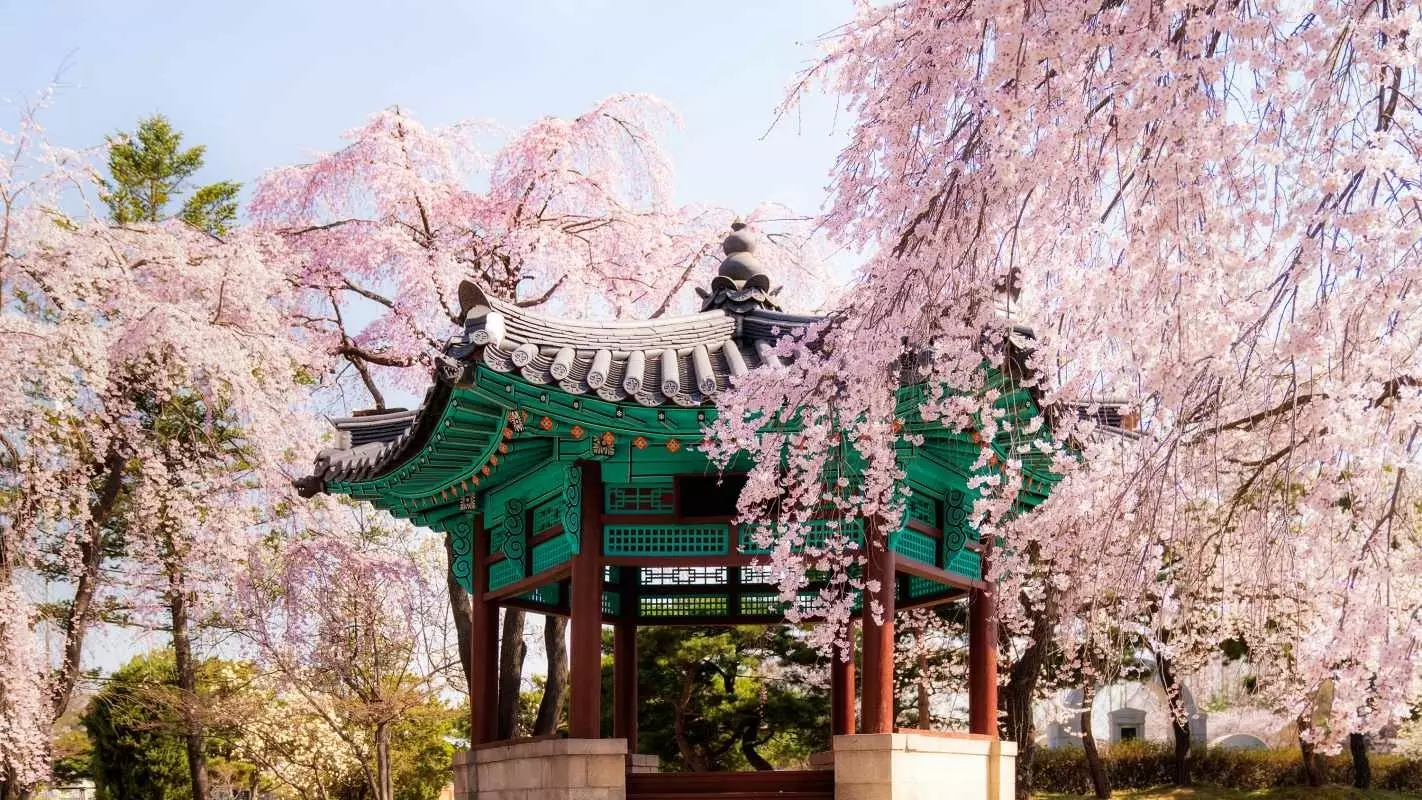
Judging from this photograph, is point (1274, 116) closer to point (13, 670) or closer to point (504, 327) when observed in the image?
point (504, 327)

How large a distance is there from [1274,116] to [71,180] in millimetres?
12620

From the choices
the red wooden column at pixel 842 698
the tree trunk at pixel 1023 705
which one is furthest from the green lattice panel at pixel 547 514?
the tree trunk at pixel 1023 705

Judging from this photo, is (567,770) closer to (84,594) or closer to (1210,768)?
(84,594)

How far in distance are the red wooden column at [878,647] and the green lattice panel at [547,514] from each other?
1754 millimetres

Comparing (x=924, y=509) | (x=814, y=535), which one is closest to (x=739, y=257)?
(x=924, y=509)

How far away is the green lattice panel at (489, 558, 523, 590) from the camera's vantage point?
7.83m

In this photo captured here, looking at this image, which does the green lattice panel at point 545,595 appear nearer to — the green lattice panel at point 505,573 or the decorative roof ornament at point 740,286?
the green lattice panel at point 505,573

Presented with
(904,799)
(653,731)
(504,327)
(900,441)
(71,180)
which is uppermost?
(71,180)

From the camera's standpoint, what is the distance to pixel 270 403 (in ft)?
42.3

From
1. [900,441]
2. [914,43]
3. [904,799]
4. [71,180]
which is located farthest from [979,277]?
[71,180]

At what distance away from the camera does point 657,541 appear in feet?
23.5

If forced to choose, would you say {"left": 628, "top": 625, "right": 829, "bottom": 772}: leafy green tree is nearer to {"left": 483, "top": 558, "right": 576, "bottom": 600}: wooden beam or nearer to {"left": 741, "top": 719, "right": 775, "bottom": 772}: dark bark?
{"left": 741, "top": 719, "right": 775, "bottom": 772}: dark bark

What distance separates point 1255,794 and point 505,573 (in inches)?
666

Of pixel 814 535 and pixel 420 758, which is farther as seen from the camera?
pixel 420 758
